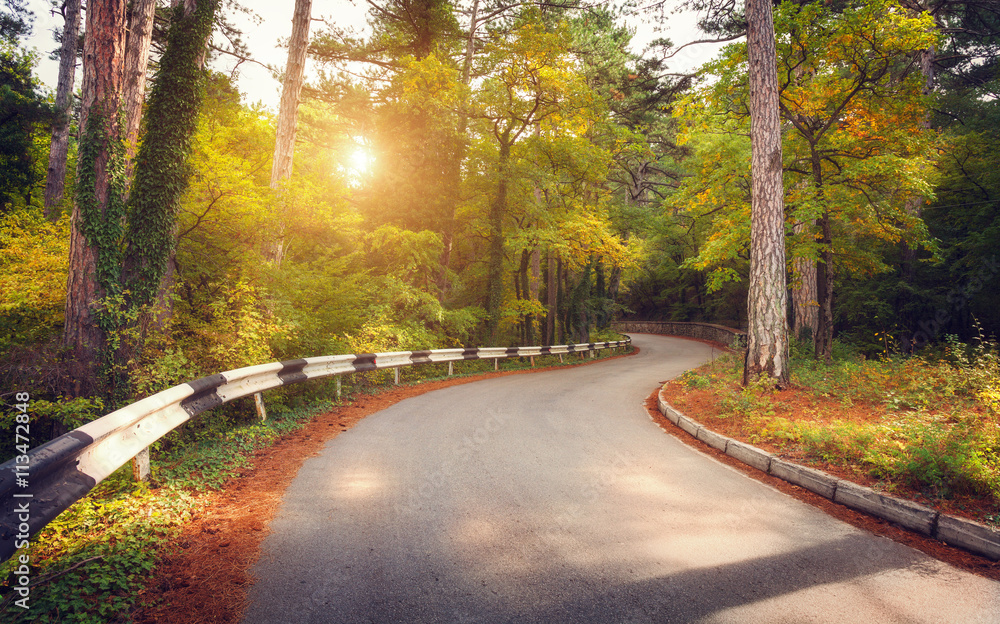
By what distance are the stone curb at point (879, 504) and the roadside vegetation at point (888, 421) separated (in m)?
0.20

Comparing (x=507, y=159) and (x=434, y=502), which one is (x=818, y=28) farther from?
(x=434, y=502)

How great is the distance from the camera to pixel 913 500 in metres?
3.93

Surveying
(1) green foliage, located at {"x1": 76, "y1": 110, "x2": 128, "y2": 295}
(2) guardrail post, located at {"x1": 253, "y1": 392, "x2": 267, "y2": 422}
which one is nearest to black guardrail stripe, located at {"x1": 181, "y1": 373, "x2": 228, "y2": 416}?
(2) guardrail post, located at {"x1": 253, "y1": 392, "x2": 267, "y2": 422}

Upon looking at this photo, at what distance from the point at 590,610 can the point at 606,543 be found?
32.6 inches

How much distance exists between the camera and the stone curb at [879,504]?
3.41 metres

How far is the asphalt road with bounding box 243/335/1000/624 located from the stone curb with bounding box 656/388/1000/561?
0.47 meters

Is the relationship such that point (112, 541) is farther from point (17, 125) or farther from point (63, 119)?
point (17, 125)

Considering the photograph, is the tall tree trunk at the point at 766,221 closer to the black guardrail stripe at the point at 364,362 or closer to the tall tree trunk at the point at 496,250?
the black guardrail stripe at the point at 364,362

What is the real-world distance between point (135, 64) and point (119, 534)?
794 centimetres

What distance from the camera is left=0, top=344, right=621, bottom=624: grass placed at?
2.26 meters

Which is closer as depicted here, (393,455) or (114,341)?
(393,455)

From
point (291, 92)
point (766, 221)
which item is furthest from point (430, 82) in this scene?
point (766, 221)

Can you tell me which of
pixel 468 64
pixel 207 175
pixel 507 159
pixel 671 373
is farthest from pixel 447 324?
pixel 468 64

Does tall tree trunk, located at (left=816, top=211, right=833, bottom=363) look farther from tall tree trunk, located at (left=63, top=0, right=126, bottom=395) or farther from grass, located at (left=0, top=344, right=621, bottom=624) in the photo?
tall tree trunk, located at (left=63, top=0, right=126, bottom=395)
